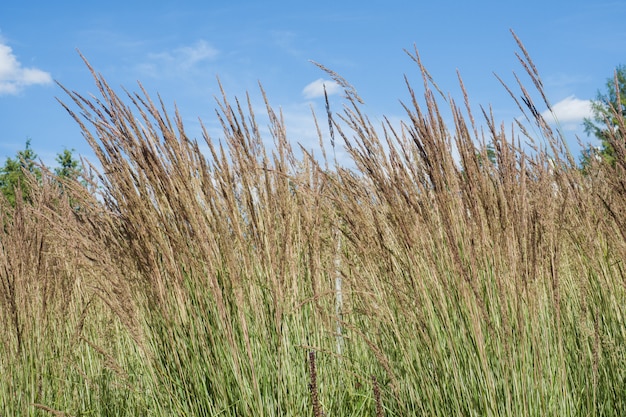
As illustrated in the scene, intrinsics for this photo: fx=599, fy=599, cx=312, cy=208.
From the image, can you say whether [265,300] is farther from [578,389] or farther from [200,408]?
[578,389]

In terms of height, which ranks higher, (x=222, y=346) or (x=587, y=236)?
(x=587, y=236)

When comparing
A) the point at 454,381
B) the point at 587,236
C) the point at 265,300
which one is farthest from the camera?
the point at 587,236

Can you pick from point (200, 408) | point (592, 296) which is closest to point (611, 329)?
point (592, 296)

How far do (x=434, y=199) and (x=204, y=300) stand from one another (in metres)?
1.04

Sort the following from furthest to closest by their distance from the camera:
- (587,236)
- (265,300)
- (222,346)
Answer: (587,236) → (265,300) → (222,346)

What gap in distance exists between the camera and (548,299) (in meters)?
2.76

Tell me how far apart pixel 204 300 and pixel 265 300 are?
0.26 meters

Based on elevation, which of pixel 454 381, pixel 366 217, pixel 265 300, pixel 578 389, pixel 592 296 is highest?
pixel 366 217

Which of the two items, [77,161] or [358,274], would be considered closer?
[358,274]

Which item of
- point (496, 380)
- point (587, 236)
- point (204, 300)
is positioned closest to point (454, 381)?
point (496, 380)

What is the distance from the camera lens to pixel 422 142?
7.40 ft

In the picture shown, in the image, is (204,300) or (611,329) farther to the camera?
(611,329)

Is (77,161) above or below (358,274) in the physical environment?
above

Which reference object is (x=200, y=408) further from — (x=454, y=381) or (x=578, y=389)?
(x=578, y=389)
